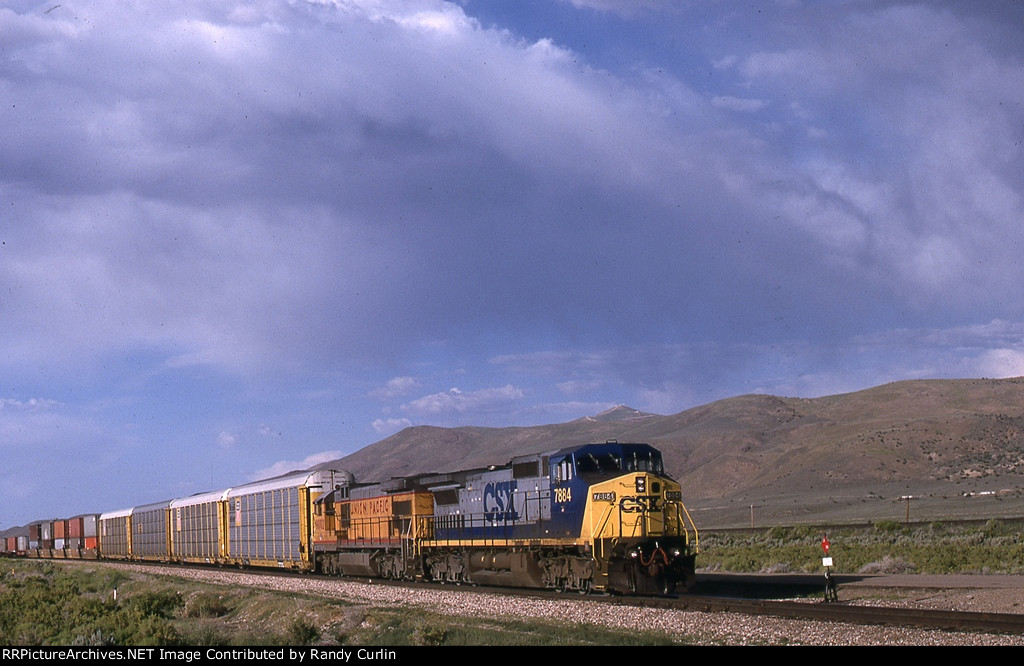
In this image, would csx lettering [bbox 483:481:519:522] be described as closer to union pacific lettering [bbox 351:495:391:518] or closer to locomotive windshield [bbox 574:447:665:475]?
locomotive windshield [bbox 574:447:665:475]

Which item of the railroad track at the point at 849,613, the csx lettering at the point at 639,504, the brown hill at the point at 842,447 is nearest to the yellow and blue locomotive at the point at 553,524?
the csx lettering at the point at 639,504

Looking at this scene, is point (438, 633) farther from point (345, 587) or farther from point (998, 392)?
point (998, 392)

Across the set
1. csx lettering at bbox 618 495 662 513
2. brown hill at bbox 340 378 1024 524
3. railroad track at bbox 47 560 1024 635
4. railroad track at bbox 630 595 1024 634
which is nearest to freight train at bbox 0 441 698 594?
csx lettering at bbox 618 495 662 513

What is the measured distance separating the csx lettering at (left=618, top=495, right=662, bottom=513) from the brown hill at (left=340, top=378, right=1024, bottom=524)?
44785mm

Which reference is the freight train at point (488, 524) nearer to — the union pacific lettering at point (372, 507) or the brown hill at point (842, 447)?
the union pacific lettering at point (372, 507)

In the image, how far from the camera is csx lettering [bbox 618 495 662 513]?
2378cm

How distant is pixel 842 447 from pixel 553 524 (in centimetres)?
9395

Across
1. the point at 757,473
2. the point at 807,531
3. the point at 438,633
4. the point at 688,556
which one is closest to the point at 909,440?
the point at 757,473

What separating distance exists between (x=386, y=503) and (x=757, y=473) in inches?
3554

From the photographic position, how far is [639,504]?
78.4 feet

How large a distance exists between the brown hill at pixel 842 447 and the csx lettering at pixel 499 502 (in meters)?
43.5

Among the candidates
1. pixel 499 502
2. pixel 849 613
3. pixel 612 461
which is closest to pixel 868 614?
pixel 849 613
